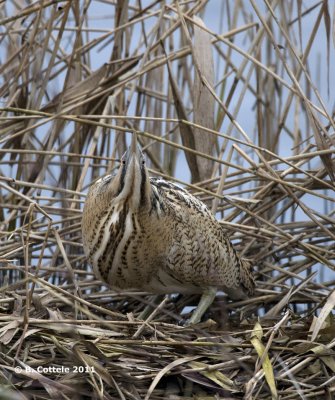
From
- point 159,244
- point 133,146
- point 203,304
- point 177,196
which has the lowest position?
point 203,304

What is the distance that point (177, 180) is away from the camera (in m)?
3.15

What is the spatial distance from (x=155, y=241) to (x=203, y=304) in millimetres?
337

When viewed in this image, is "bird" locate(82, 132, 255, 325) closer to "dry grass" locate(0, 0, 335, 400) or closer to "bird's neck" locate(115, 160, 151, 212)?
"bird's neck" locate(115, 160, 151, 212)

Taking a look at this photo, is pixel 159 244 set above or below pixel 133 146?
below

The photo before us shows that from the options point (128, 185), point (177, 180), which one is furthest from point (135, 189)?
point (177, 180)

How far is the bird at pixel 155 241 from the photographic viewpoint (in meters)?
2.85

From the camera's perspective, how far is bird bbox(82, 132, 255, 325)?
2846 millimetres

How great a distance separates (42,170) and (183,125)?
21.2 inches

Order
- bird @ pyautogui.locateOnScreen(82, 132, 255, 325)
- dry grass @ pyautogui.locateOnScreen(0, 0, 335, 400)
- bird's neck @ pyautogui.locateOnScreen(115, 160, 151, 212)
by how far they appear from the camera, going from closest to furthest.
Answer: dry grass @ pyautogui.locateOnScreen(0, 0, 335, 400), bird's neck @ pyautogui.locateOnScreen(115, 160, 151, 212), bird @ pyautogui.locateOnScreen(82, 132, 255, 325)

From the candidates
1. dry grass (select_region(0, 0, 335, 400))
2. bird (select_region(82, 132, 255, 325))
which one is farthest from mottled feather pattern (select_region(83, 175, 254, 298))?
dry grass (select_region(0, 0, 335, 400))

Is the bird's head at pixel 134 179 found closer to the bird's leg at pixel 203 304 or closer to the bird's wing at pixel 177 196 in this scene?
the bird's wing at pixel 177 196

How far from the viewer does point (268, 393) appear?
234cm

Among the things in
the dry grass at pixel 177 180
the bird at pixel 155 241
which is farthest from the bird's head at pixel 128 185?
the dry grass at pixel 177 180

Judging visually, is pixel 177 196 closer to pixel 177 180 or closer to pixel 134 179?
pixel 177 180
